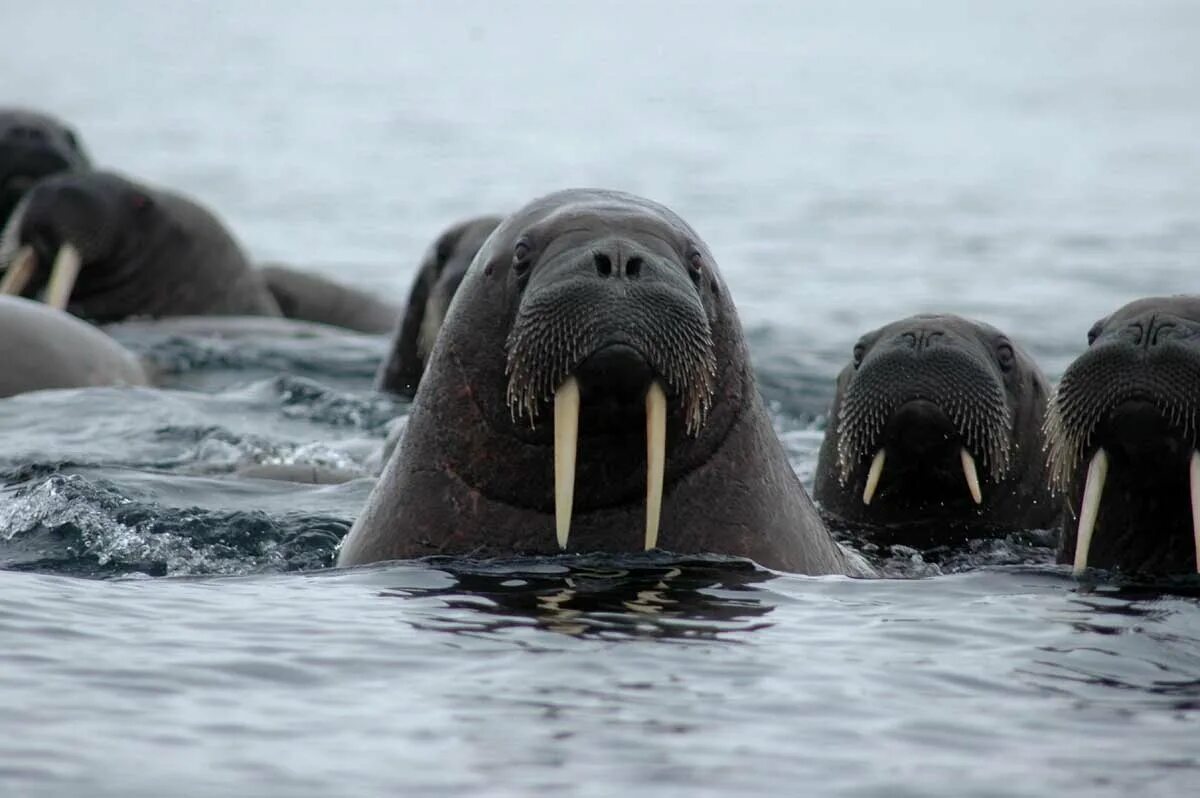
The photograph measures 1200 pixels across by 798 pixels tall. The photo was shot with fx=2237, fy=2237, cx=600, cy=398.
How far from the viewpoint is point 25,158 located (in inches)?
654

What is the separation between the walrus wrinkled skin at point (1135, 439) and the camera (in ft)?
21.5

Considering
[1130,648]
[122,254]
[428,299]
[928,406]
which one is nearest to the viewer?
[1130,648]

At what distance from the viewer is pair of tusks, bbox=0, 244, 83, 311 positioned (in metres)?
15.2

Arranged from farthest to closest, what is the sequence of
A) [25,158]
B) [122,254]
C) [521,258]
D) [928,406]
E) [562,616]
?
[25,158] < [122,254] < [928,406] < [521,258] < [562,616]

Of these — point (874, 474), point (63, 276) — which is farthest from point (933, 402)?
point (63, 276)

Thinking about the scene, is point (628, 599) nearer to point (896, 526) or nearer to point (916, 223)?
point (896, 526)

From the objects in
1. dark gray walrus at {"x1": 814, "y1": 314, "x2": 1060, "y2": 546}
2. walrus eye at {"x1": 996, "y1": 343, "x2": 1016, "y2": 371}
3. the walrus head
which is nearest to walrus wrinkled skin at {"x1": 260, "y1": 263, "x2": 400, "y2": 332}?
the walrus head

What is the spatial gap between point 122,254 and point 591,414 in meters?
9.93

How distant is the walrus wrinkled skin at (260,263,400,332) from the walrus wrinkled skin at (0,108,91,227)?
2.14 m

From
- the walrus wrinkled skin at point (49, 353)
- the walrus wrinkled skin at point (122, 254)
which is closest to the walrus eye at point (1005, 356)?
the walrus wrinkled skin at point (49, 353)

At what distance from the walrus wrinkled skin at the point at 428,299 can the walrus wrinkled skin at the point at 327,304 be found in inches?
177

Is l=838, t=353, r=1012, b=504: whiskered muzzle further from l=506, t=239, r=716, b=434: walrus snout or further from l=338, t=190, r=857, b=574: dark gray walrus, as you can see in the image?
l=506, t=239, r=716, b=434: walrus snout

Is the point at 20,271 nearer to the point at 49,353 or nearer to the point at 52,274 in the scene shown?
the point at 52,274

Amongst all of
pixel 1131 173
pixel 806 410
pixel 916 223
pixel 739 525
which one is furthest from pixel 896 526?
pixel 1131 173
